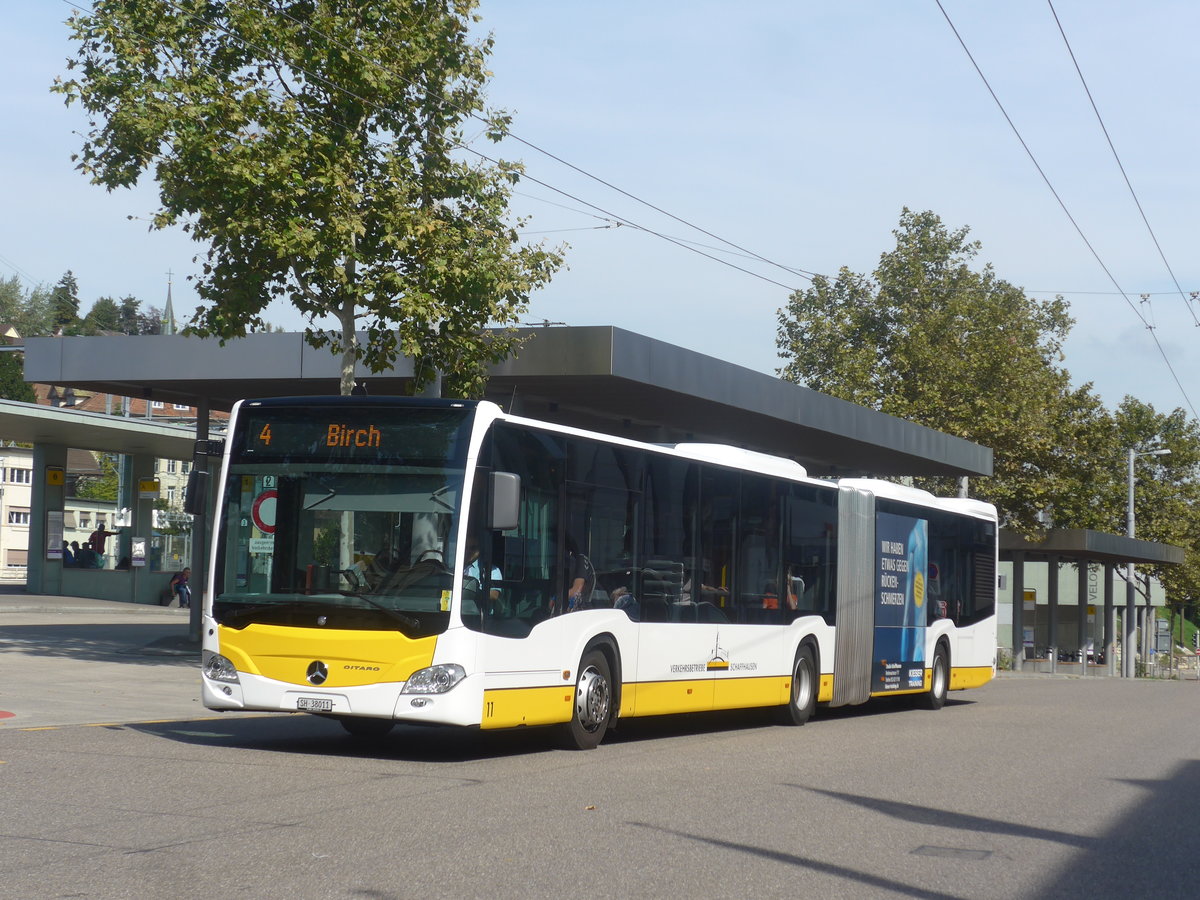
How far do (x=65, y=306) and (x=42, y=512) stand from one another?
10683 cm

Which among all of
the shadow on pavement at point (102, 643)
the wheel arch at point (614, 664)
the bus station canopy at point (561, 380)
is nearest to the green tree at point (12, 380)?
the shadow on pavement at point (102, 643)

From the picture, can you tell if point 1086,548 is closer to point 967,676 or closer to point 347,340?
point 967,676

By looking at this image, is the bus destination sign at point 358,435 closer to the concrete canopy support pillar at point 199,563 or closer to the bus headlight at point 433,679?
the bus headlight at point 433,679

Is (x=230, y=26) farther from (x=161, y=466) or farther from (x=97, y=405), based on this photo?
(x=97, y=405)

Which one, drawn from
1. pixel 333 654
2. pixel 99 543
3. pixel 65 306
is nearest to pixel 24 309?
pixel 65 306

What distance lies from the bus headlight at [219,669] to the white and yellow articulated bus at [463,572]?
0.04 ft

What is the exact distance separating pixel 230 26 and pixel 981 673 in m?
14.8

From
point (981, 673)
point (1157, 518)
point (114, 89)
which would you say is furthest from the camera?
point (1157, 518)

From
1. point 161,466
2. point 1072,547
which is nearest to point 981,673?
point 1072,547

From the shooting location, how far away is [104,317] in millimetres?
149875

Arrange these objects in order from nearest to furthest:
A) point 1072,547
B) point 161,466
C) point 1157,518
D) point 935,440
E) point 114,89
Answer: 1. point 114,89
2. point 935,440
3. point 1072,547
4. point 1157,518
5. point 161,466

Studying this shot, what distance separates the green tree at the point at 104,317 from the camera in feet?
474

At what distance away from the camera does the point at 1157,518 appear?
2557 inches

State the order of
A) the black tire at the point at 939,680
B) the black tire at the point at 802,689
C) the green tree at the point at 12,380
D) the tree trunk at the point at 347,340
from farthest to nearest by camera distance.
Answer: the green tree at the point at 12,380
the black tire at the point at 939,680
the tree trunk at the point at 347,340
the black tire at the point at 802,689
